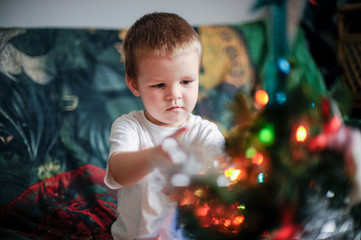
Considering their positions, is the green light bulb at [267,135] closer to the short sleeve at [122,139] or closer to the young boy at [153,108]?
the young boy at [153,108]

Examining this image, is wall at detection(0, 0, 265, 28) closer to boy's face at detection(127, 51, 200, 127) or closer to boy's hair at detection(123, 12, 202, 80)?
boy's hair at detection(123, 12, 202, 80)

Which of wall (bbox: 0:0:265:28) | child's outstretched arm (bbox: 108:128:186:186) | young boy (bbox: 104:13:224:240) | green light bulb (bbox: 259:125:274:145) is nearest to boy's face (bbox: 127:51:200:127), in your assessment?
young boy (bbox: 104:13:224:240)

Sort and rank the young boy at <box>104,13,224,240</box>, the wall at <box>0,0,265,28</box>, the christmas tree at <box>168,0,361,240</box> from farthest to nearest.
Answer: the wall at <box>0,0,265,28</box>, the young boy at <box>104,13,224,240</box>, the christmas tree at <box>168,0,361,240</box>

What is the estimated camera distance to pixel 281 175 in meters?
0.36

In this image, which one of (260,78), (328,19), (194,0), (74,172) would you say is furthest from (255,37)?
(74,172)

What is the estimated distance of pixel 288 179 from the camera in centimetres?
36

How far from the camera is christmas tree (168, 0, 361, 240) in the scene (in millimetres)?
367

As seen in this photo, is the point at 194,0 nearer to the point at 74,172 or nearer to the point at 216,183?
the point at 74,172

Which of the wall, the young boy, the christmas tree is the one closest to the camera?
the christmas tree

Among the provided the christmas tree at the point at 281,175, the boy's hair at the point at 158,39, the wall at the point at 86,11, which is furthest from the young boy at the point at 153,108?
the wall at the point at 86,11

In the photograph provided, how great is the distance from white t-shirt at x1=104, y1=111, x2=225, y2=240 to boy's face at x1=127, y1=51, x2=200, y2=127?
0.08 meters

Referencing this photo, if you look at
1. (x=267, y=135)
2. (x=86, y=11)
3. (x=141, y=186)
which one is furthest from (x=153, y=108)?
(x=86, y=11)

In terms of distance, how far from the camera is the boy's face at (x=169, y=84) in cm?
66

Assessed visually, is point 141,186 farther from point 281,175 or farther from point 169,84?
point 281,175
